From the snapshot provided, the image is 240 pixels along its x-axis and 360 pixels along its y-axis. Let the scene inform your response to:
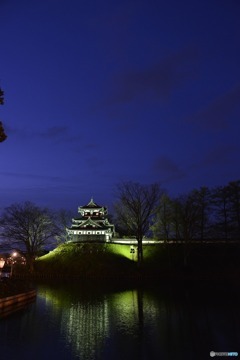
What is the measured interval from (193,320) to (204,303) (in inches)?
294

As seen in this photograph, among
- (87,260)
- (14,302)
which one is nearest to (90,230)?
(87,260)

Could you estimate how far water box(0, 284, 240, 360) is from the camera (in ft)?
43.4

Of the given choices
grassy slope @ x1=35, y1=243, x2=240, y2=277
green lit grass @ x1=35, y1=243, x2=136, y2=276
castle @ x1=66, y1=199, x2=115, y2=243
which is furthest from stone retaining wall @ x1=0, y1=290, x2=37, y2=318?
castle @ x1=66, y1=199, x2=115, y2=243

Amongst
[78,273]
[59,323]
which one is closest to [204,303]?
[59,323]

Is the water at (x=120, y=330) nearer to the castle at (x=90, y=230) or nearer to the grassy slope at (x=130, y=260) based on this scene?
the grassy slope at (x=130, y=260)

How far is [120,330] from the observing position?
17.4 meters

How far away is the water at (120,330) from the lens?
43.4 ft

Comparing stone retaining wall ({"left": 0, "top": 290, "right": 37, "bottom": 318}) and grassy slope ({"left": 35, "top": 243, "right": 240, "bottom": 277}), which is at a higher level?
grassy slope ({"left": 35, "top": 243, "right": 240, "bottom": 277})

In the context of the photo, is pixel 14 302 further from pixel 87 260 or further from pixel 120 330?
pixel 87 260

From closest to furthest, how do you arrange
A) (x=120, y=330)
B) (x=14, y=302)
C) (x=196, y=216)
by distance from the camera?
(x=120, y=330) → (x=14, y=302) → (x=196, y=216)

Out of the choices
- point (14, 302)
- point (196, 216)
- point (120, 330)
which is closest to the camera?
point (120, 330)

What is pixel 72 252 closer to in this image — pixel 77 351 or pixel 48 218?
pixel 48 218

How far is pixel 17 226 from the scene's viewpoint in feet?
190

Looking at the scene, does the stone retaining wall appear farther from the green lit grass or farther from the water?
the green lit grass
